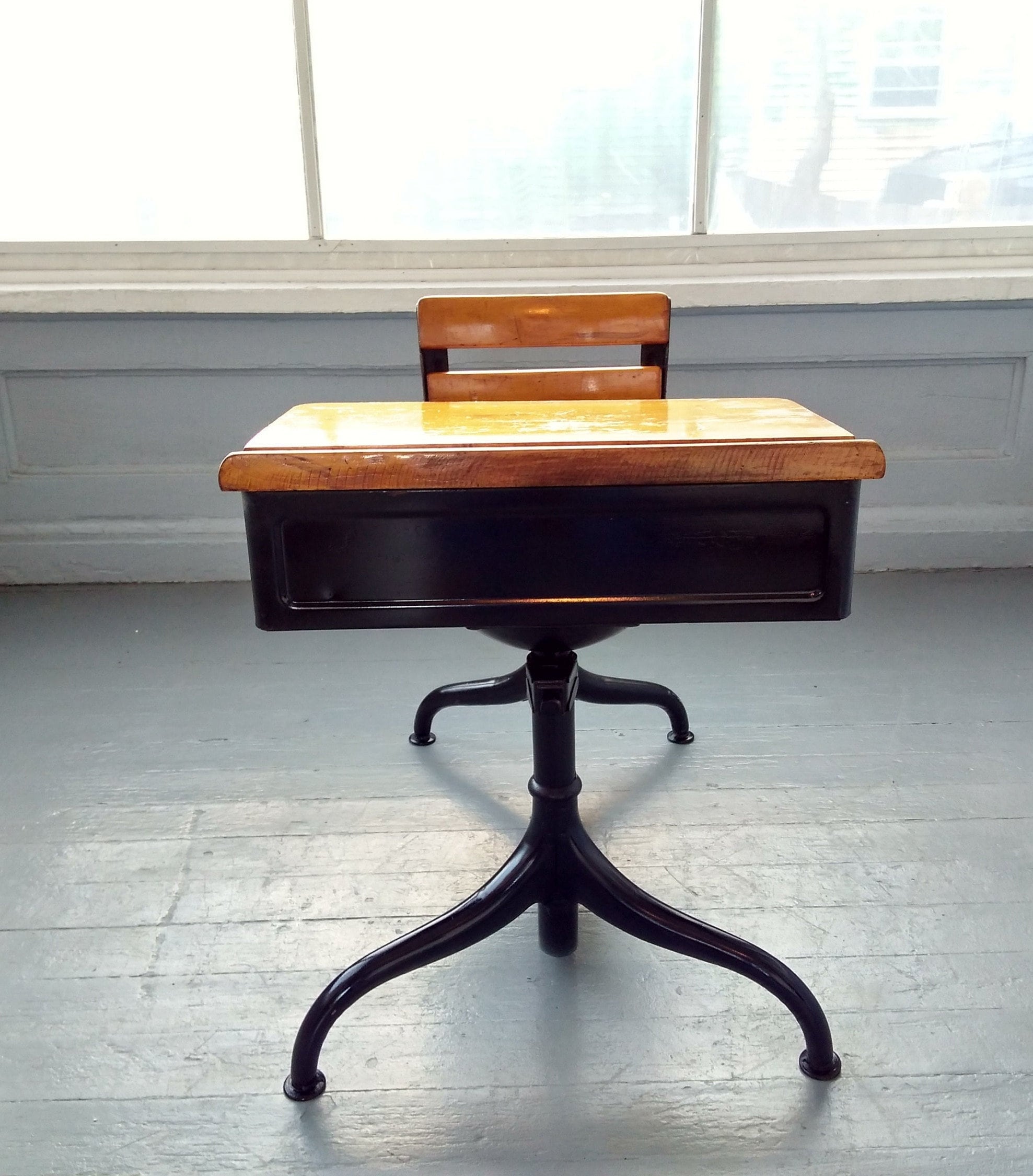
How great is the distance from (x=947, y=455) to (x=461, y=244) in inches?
55.0

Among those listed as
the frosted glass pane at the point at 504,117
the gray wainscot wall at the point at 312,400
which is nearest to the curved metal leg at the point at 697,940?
the gray wainscot wall at the point at 312,400

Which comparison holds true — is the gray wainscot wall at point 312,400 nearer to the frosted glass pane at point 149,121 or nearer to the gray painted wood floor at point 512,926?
the frosted glass pane at point 149,121

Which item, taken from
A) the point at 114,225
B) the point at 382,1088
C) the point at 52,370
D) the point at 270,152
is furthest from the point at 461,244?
the point at 382,1088

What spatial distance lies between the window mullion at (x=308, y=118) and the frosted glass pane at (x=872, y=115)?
1.02 m

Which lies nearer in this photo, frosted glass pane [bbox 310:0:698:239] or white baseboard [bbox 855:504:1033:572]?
frosted glass pane [bbox 310:0:698:239]

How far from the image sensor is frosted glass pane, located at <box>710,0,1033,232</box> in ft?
8.33

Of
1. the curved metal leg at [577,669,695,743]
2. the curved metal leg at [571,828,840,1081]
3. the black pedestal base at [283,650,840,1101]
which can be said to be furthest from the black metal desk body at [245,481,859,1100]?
the curved metal leg at [577,669,695,743]

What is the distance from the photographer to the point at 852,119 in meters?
2.59

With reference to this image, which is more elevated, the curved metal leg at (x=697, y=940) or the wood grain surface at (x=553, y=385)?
the wood grain surface at (x=553, y=385)

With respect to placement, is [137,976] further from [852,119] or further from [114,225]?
[852,119]

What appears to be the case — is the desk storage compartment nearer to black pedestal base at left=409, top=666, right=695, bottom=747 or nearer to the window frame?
black pedestal base at left=409, top=666, right=695, bottom=747

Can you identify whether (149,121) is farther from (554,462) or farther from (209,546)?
(554,462)

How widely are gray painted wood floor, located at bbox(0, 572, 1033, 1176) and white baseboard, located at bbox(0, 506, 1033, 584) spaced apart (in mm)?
487

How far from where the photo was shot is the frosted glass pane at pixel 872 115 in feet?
8.33
